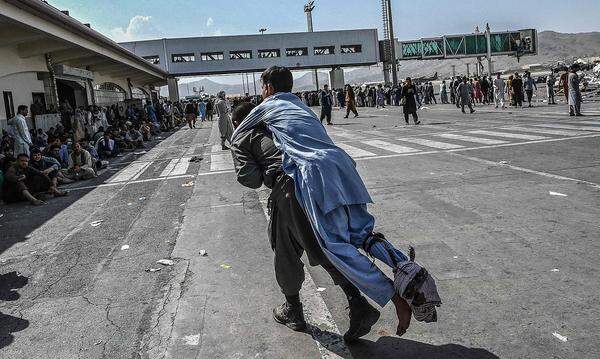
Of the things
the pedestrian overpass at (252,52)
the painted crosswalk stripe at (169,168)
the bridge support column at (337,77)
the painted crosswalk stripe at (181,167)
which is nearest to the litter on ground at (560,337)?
the painted crosswalk stripe at (181,167)

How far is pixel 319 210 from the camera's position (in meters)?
3.02

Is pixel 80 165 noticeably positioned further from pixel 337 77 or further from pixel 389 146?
pixel 337 77

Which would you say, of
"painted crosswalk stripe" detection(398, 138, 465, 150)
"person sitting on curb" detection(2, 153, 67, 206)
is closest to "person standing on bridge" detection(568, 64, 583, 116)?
"painted crosswalk stripe" detection(398, 138, 465, 150)

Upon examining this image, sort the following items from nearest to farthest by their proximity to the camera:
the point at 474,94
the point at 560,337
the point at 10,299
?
1. the point at 560,337
2. the point at 10,299
3. the point at 474,94

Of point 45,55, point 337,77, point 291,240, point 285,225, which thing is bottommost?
point 291,240

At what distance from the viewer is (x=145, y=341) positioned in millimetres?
3535

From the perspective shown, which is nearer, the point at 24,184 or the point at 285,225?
the point at 285,225

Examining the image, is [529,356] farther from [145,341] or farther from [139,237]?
[139,237]

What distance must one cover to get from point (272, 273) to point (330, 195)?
1.94 meters

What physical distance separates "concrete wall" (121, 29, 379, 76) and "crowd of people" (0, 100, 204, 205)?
35001 millimetres

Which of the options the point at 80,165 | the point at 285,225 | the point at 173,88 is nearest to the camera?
the point at 285,225

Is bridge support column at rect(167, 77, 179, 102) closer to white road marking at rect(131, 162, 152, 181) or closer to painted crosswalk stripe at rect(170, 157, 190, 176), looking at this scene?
painted crosswalk stripe at rect(170, 157, 190, 176)

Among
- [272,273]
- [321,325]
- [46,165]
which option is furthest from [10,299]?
[46,165]

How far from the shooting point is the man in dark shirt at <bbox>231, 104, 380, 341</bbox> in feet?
10.5
